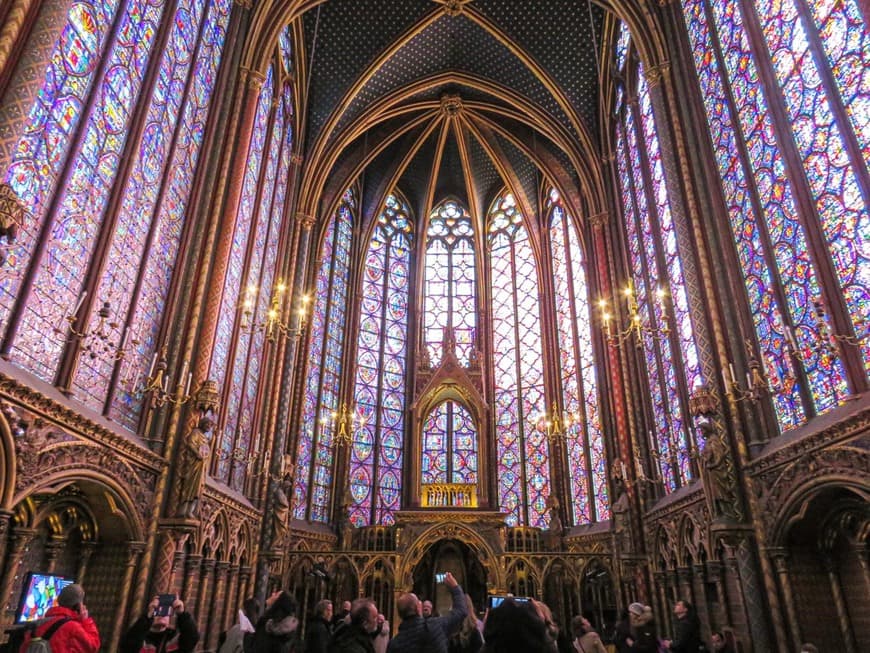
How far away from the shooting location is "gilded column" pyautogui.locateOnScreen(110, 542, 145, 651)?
9.30 m

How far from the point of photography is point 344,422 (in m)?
21.6

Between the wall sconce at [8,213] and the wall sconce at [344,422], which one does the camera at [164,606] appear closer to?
the wall sconce at [8,213]

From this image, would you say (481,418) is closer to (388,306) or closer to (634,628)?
(388,306)

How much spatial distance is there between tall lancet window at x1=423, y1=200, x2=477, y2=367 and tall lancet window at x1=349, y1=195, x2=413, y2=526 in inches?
39.7

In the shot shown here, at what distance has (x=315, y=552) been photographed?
17.6 meters

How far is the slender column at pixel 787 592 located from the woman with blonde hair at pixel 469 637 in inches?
234

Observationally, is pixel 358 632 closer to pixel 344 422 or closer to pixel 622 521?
pixel 622 521

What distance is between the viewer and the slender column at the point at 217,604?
12961 millimetres

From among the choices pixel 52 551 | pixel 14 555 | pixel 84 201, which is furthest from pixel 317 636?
pixel 84 201

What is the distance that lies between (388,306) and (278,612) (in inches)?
856

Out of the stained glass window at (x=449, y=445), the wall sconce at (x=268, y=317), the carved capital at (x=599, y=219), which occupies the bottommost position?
the stained glass window at (x=449, y=445)

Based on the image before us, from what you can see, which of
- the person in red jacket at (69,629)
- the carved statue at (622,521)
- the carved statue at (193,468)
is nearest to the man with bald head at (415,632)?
the person in red jacket at (69,629)

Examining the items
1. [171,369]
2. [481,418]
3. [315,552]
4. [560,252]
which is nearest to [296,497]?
[315,552]

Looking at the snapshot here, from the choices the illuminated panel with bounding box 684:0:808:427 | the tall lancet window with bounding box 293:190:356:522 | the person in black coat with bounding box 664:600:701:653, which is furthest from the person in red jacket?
the tall lancet window with bounding box 293:190:356:522
